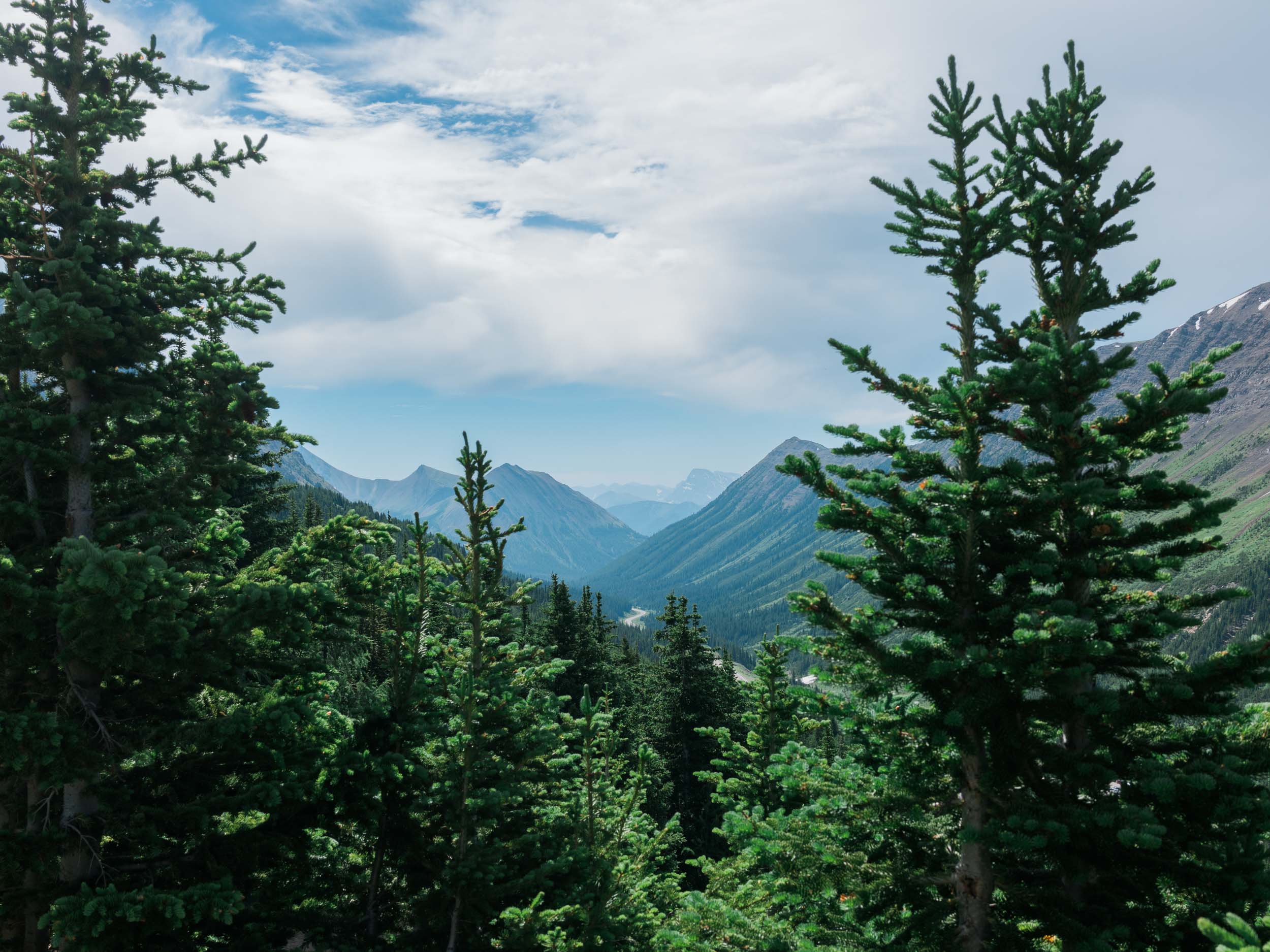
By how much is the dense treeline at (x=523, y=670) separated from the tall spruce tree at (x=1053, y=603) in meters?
0.05

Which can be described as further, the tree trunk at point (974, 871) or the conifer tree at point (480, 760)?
the conifer tree at point (480, 760)

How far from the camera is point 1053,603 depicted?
6633 millimetres

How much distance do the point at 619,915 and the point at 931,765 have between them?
21.8ft

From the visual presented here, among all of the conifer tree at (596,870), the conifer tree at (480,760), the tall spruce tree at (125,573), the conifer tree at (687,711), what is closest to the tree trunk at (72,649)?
the tall spruce tree at (125,573)

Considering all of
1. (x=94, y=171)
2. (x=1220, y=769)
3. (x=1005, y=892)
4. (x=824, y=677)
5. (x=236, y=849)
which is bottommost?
(x=1005, y=892)

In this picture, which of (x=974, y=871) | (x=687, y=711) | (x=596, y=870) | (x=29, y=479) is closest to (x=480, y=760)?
(x=596, y=870)

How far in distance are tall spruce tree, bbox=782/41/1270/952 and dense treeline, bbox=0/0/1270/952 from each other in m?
0.05

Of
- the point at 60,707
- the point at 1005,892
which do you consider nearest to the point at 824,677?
the point at 1005,892

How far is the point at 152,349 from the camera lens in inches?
407

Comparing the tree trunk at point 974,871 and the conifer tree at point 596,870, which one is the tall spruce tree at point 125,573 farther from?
the tree trunk at point 974,871

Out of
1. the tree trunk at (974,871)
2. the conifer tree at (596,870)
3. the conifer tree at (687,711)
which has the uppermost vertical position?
the tree trunk at (974,871)

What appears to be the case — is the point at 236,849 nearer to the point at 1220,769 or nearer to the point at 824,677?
the point at 824,677

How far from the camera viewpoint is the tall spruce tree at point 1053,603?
6.55 metres

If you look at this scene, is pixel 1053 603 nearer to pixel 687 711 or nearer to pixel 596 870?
pixel 596 870
